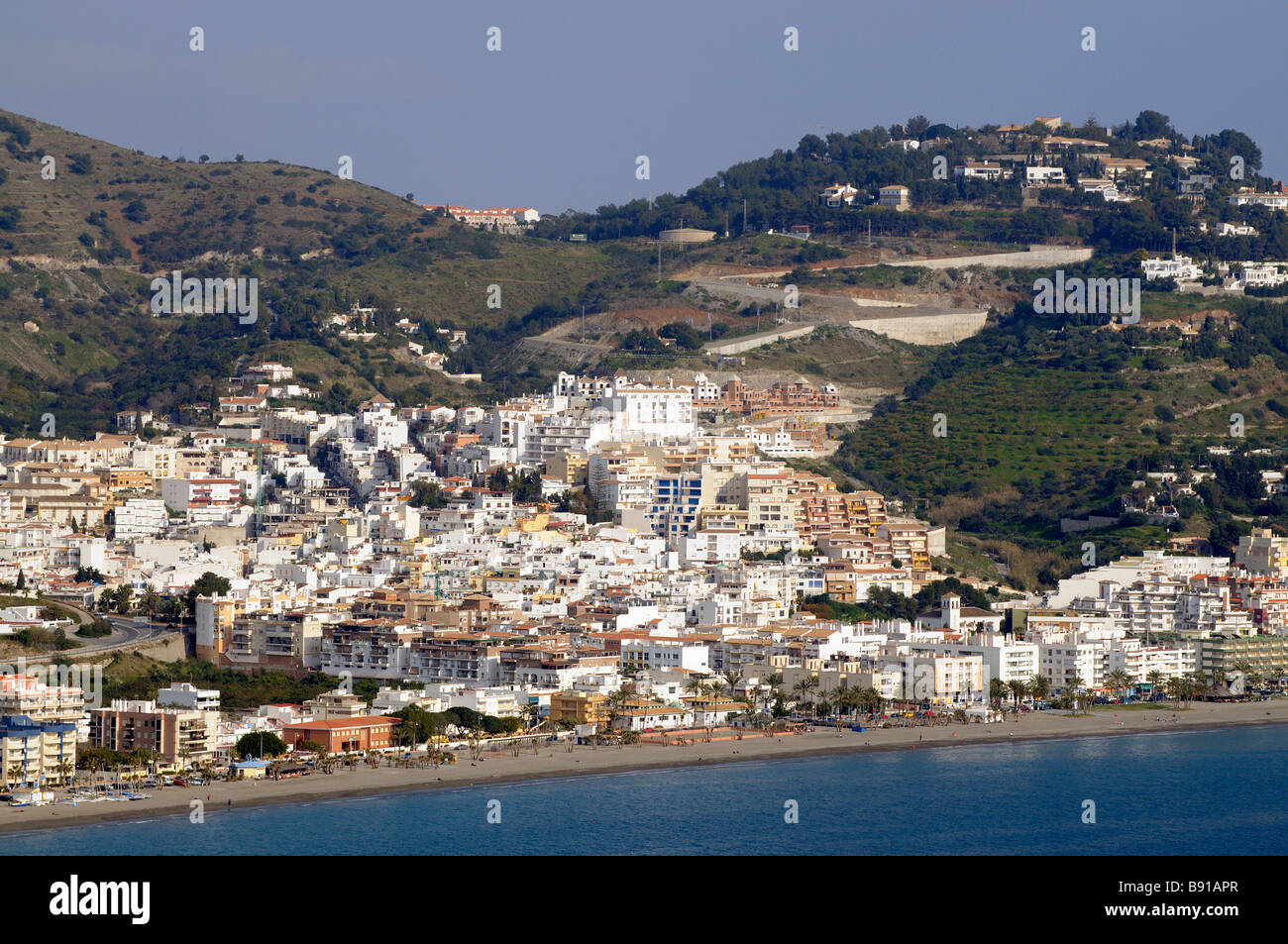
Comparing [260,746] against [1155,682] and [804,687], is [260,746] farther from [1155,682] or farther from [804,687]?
[1155,682]

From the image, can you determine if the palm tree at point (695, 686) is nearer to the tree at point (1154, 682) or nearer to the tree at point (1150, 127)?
the tree at point (1154, 682)

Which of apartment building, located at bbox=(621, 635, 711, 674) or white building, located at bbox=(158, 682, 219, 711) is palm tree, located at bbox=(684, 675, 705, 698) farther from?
white building, located at bbox=(158, 682, 219, 711)

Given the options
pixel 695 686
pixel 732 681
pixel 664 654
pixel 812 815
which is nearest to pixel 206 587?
pixel 664 654

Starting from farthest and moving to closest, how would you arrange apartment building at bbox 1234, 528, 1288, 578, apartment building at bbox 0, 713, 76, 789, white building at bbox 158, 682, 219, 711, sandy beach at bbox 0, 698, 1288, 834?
apartment building at bbox 1234, 528, 1288, 578 < white building at bbox 158, 682, 219, 711 < apartment building at bbox 0, 713, 76, 789 < sandy beach at bbox 0, 698, 1288, 834

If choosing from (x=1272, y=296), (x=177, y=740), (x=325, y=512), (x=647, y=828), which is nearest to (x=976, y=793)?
(x=647, y=828)

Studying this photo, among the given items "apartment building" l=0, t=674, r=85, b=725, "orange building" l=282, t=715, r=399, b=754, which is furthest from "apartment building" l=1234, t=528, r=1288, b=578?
"apartment building" l=0, t=674, r=85, b=725
